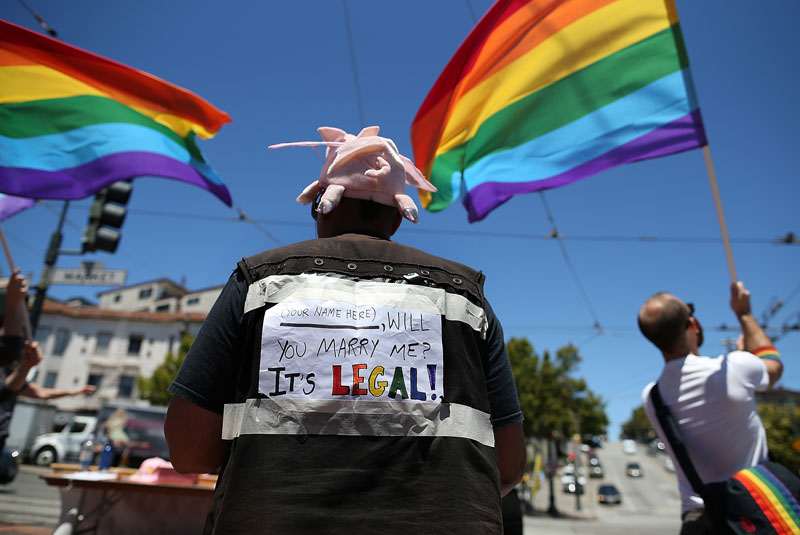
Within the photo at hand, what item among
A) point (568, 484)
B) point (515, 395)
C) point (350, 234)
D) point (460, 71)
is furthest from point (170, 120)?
point (568, 484)

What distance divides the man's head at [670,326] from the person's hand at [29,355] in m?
4.29

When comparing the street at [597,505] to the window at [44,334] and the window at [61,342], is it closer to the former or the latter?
the window at [61,342]

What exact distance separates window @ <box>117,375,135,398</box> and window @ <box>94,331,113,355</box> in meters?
2.38

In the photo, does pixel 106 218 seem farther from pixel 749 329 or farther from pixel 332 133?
pixel 749 329

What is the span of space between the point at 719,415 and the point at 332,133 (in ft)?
6.99

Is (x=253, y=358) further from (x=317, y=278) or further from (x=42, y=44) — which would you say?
(x=42, y=44)

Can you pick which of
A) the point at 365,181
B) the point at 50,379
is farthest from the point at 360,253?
the point at 50,379

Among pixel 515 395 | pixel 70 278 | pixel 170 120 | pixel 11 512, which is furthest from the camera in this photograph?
pixel 70 278

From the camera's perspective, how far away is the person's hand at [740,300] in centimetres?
283

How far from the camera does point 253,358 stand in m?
1.34

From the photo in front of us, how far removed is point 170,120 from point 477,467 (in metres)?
4.52

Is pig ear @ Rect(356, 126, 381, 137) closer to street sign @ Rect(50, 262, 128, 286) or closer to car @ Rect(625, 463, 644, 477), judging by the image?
street sign @ Rect(50, 262, 128, 286)

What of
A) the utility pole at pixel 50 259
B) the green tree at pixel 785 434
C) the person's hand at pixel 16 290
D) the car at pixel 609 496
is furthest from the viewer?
the car at pixel 609 496

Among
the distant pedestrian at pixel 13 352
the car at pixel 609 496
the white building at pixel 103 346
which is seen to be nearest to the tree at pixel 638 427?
the car at pixel 609 496
